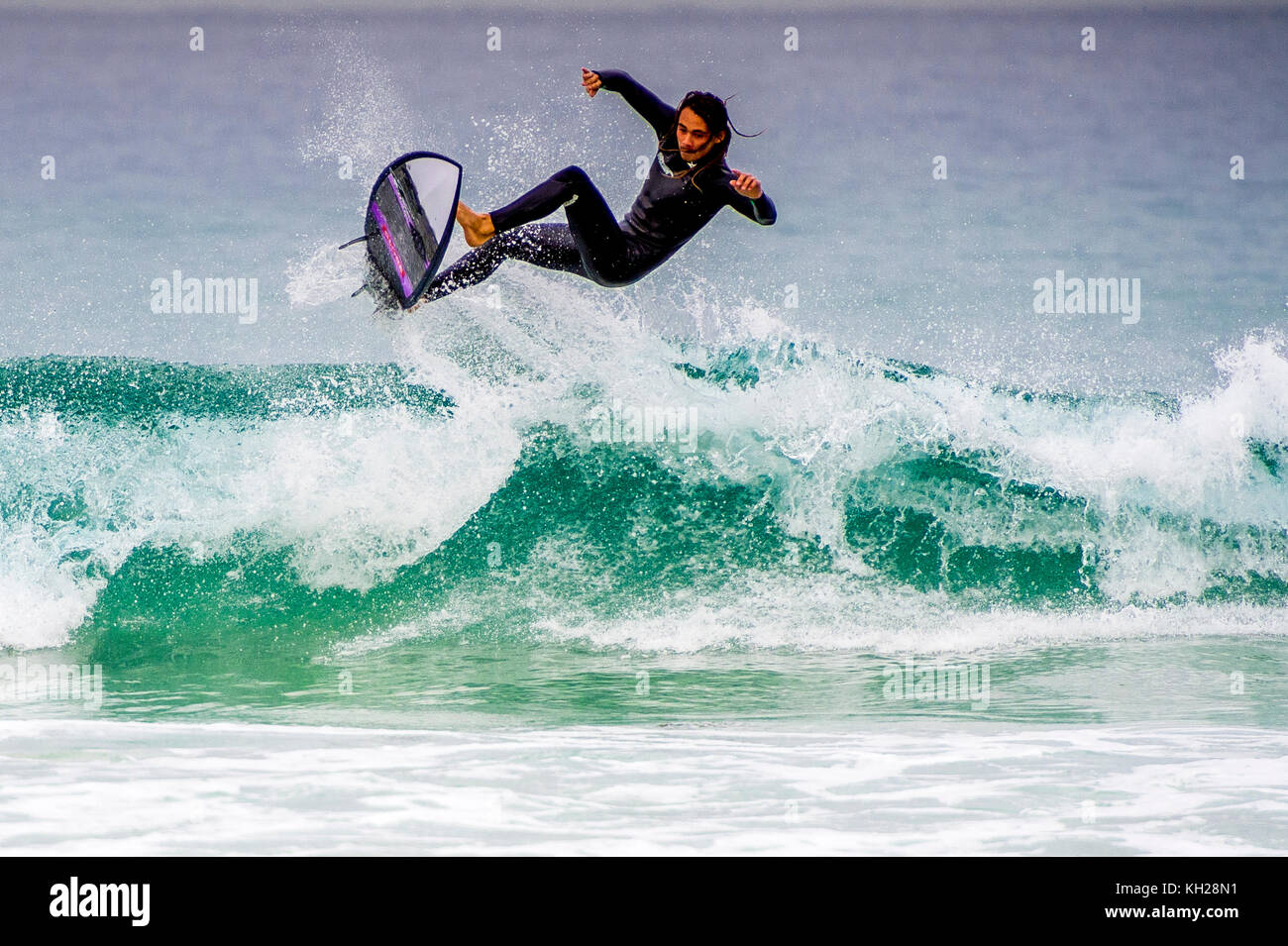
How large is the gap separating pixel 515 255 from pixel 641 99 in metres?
0.72

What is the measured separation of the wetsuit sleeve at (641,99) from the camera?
347 centimetres

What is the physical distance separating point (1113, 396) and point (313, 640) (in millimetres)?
5892

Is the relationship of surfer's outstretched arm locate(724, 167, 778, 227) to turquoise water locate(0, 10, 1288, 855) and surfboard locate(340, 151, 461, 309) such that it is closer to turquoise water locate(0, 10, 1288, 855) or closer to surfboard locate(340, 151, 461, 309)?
surfboard locate(340, 151, 461, 309)

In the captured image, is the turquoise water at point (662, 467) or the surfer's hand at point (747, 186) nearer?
the turquoise water at point (662, 467)

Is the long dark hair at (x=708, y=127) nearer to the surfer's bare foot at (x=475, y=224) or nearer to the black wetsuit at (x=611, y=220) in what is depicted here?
the black wetsuit at (x=611, y=220)

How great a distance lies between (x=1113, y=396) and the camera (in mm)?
8062

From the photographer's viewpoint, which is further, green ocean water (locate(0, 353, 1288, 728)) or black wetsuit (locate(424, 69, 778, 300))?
green ocean water (locate(0, 353, 1288, 728))

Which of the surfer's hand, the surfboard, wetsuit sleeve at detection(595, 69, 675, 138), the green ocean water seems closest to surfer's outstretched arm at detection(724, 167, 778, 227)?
the surfer's hand

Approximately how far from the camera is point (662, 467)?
5.88 metres

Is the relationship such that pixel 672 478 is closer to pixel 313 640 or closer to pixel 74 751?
pixel 313 640

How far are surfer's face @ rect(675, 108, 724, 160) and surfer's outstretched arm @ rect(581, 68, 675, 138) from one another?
2.9 inches

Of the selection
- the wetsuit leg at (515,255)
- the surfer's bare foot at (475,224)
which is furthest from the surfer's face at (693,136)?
the surfer's bare foot at (475,224)

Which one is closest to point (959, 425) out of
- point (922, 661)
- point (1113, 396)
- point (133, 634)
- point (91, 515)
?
point (922, 661)

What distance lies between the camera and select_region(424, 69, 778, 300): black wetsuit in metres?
3.50
